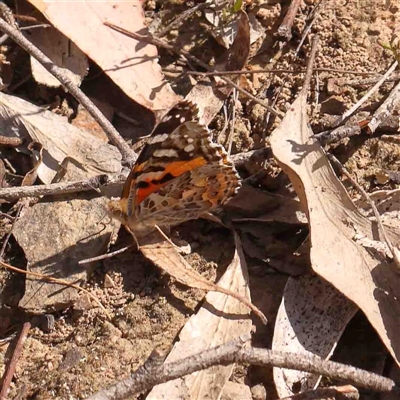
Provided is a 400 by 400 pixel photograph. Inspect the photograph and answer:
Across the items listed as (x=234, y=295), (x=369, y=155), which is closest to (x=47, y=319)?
(x=234, y=295)

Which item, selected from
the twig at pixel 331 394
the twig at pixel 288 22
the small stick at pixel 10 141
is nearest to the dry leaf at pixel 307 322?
the twig at pixel 331 394

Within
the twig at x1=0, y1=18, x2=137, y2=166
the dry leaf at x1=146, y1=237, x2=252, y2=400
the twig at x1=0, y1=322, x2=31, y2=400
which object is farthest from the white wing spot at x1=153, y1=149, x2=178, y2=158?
the twig at x1=0, y1=322, x2=31, y2=400

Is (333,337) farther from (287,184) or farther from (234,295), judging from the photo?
(287,184)

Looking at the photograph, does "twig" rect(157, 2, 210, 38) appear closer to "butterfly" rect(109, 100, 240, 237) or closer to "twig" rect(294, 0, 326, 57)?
"twig" rect(294, 0, 326, 57)

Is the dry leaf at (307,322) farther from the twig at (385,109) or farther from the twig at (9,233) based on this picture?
the twig at (9,233)

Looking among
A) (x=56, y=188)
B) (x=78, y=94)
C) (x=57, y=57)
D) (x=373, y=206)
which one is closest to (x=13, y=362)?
(x=56, y=188)
